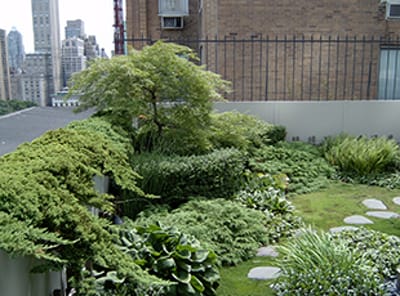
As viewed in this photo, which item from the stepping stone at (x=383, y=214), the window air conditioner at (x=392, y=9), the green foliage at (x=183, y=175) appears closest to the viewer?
the green foliage at (x=183, y=175)

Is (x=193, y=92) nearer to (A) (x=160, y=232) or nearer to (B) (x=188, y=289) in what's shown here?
(A) (x=160, y=232)

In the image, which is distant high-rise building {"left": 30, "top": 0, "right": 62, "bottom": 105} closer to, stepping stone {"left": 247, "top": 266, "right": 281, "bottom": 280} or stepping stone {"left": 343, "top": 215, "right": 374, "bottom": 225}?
stepping stone {"left": 247, "top": 266, "right": 281, "bottom": 280}

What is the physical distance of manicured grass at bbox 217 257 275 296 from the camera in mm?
3371

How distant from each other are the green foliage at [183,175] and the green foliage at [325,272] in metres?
1.91

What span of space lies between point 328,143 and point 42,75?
562 centimetres

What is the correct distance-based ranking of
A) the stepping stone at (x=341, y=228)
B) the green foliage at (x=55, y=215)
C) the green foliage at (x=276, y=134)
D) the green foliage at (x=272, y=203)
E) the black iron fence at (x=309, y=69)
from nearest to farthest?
the green foliage at (x=55, y=215) < the stepping stone at (x=341, y=228) < the green foliage at (x=272, y=203) < the green foliage at (x=276, y=134) < the black iron fence at (x=309, y=69)

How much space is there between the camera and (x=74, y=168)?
2.51 m

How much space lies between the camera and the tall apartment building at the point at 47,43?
5043mm

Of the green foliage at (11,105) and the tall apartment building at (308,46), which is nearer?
the green foliage at (11,105)

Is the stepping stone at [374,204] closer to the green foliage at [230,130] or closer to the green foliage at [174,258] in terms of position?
the green foliage at [230,130]

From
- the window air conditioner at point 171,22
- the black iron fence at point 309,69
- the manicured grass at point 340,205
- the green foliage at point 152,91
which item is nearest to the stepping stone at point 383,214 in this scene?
the manicured grass at point 340,205

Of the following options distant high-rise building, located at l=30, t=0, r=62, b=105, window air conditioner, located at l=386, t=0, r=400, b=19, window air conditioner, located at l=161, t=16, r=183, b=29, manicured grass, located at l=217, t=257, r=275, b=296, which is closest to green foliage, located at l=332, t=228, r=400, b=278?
manicured grass, located at l=217, t=257, r=275, b=296

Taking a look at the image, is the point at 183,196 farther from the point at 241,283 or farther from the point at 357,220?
the point at 357,220

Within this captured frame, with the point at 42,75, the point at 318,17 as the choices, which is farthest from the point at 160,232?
the point at 318,17
